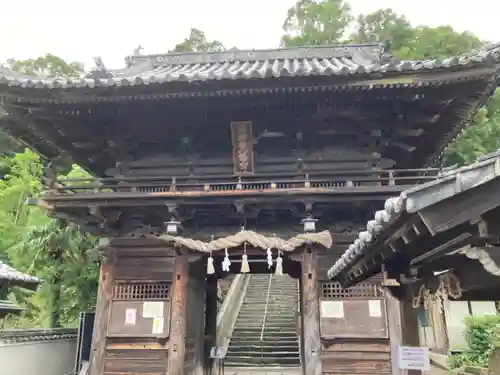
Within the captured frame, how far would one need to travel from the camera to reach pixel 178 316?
25.6ft

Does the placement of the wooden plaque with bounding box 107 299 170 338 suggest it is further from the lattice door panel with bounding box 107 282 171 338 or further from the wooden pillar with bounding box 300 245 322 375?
Answer: the wooden pillar with bounding box 300 245 322 375

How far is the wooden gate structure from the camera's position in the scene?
24.3 ft

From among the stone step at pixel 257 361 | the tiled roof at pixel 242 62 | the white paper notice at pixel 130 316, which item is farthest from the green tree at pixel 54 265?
the stone step at pixel 257 361

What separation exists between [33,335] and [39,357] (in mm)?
678

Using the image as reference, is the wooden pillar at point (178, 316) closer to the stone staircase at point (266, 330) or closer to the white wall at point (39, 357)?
the white wall at point (39, 357)

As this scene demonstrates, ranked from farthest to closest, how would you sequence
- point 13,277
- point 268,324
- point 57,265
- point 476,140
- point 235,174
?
point 476,140 < point 268,324 < point 57,265 < point 235,174 < point 13,277

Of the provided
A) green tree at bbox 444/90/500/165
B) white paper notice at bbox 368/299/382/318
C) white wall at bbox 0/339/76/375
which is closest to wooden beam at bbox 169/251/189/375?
white paper notice at bbox 368/299/382/318

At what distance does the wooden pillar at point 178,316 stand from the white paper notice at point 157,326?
205mm

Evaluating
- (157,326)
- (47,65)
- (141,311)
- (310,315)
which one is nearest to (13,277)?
(141,311)

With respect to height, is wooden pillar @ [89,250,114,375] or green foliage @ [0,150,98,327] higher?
green foliage @ [0,150,98,327]

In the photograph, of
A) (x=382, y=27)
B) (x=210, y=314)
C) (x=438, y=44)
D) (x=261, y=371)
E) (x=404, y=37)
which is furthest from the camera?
(x=382, y=27)

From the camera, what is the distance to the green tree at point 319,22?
27938mm

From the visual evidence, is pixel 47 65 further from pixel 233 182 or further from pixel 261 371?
pixel 233 182

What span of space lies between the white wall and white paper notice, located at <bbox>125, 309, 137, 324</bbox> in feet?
12.8
